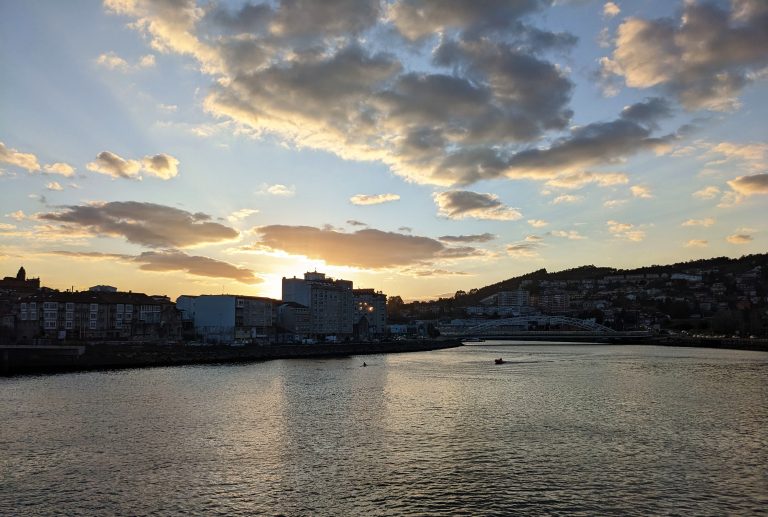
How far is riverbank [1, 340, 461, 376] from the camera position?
85812mm

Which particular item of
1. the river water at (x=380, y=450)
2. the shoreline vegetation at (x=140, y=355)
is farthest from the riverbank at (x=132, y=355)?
the river water at (x=380, y=450)

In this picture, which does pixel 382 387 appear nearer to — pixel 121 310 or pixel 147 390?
pixel 147 390

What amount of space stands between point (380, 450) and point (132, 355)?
253 ft

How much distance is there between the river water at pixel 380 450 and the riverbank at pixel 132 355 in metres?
24.6

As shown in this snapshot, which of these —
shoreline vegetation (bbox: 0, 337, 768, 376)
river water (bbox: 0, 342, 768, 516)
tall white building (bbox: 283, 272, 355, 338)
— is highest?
tall white building (bbox: 283, 272, 355, 338)

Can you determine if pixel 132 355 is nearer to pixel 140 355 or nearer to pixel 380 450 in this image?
pixel 140 355

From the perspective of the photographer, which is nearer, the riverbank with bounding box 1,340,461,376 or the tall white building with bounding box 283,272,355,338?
the riverbank with bounding box 1,340,461,376

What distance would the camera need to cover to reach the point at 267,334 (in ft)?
554

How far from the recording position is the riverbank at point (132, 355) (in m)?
85.8

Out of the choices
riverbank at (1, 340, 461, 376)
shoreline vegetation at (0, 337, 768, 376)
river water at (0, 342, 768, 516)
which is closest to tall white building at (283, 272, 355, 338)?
shoreline vegetation at (0, 337, 768, 376)

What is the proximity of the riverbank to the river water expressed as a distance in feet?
80.6

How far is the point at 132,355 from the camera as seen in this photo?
98375 millimetres

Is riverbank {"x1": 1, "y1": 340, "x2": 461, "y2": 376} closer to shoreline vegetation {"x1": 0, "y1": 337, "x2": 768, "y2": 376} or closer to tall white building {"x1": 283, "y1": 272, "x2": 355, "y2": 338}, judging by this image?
shoreline vegetation {"x1": 0, "y1": 337, "x2": 768, "y2": 376}

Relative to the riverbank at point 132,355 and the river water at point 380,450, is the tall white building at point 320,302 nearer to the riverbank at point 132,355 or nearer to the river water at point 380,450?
the riverbank at point 132,355
